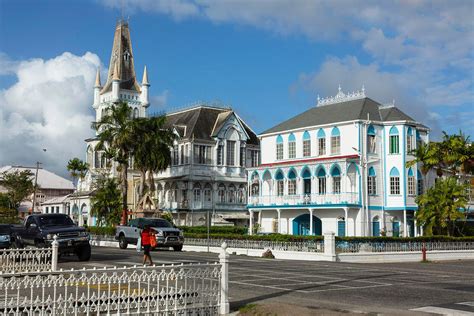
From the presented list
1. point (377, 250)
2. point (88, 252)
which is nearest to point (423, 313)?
point (88, 252)

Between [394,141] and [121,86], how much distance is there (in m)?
43.0

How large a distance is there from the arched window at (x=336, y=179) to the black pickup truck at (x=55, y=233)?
25.7 m

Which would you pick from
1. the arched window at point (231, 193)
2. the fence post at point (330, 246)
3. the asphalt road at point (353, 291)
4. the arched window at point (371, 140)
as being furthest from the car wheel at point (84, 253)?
the arched window at point (231, 193)

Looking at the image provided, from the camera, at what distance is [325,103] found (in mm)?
55188

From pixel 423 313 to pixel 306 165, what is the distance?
3701 centimetres

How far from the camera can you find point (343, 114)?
165ft

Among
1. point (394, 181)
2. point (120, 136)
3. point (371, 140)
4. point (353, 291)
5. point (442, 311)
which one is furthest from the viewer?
point (120, 136)

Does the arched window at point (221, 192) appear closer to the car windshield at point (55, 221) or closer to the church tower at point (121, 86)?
the church tower at point (121, 86)

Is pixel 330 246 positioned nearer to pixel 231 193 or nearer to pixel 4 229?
pixel 4 229

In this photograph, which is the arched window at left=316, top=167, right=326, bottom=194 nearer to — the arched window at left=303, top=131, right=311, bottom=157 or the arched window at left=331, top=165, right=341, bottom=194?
the arched window at left=331, top=165, right=341, bottom=194

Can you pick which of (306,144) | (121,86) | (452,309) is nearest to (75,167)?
(121,86)

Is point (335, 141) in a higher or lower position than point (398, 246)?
higher

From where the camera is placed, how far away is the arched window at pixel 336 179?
47.7 meters

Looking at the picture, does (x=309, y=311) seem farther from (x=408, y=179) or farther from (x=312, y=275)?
(x=408, y=179)
